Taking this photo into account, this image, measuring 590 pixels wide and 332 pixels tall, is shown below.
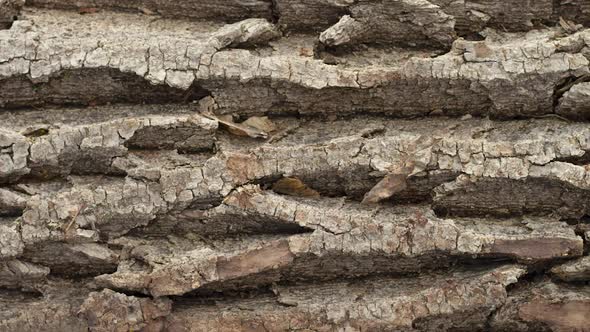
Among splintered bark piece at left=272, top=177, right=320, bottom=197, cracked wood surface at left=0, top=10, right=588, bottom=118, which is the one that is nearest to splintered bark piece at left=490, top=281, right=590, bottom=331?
cracked wood surface at left=0, top=10, right=588, bottom=118

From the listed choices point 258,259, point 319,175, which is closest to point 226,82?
point 319,175

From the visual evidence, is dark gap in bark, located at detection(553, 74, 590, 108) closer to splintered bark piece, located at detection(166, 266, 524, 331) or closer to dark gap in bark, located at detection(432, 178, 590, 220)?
dark gap in bark, located at detection(432, 178, 590, 220)

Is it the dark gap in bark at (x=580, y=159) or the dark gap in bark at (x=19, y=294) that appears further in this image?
the dark gap in bark at (x=19, y=294)

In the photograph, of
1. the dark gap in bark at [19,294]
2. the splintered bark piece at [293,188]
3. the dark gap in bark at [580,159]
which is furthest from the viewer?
the dark gap in bark at [19,294]

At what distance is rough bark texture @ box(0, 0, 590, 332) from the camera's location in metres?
3.60

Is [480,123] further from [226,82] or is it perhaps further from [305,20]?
[226,82]

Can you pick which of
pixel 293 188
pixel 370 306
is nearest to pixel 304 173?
pixel 293 188

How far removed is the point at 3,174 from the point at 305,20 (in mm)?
1877

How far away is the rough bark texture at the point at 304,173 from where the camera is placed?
3.60m

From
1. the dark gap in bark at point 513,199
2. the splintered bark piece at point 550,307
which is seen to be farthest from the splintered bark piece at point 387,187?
the splintered bark piece at point 550,307

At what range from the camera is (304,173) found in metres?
3.67

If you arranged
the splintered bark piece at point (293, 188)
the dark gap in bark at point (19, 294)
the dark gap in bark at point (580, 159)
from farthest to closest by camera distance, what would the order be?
the dark gap in bark at point (19, 294) → the splintered bark piece at point (293, 188) → the dark gap in bark at point (580, 159)

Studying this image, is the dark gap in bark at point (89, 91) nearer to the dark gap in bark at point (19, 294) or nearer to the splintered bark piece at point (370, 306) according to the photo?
the dark gap in bark at point (19, 294)

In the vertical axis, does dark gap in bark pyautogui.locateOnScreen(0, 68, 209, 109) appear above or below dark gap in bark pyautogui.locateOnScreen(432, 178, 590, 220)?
above
